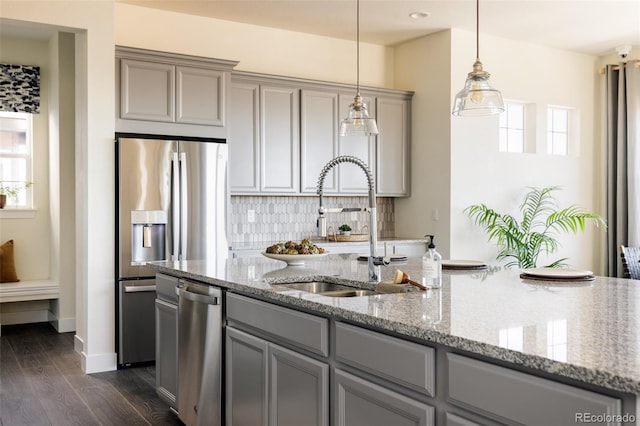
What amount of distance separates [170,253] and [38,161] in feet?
9.34

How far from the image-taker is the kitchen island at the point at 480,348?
134 centimetres

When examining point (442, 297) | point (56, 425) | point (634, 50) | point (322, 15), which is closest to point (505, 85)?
point (634, 50)

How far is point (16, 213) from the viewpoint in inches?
263

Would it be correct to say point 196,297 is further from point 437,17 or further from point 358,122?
point 437,17

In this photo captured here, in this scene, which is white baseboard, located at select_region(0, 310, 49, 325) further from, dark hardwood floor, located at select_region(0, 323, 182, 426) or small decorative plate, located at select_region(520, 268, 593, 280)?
small decorative plate, located at select_region(520, 268, 593, 280)

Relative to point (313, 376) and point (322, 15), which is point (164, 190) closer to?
point (322, 15)

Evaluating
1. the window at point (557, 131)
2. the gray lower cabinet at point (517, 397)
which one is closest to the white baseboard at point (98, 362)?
the gray lower cabinet at point (517, 397)

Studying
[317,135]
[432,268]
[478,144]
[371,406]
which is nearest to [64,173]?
[317,135]

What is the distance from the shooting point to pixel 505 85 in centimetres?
641

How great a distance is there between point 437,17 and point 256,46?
1.72 meters

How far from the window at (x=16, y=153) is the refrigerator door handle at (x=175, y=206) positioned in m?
2.78

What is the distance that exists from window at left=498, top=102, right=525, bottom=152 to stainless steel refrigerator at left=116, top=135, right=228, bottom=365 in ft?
10.8

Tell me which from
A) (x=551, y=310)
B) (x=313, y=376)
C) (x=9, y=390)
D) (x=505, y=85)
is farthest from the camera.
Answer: (x=505, y=85)

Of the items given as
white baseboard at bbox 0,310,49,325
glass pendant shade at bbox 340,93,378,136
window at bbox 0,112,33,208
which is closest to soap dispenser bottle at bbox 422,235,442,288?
glass pendant shade at bbox 340,93,378,136
